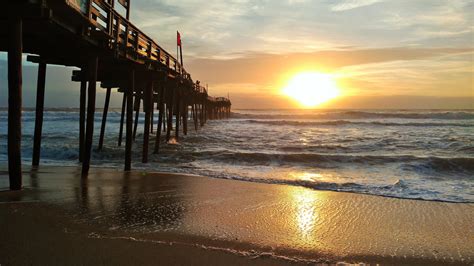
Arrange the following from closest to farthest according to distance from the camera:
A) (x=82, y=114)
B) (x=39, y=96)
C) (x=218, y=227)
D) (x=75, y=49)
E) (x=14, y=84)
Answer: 1. (x=218, y=227)
2. (x=14, y=84)
3. (x=75, y=49)
4. (x=39, y=96)
5. (x=82, y=114)

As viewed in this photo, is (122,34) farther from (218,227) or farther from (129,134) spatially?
(218,227)

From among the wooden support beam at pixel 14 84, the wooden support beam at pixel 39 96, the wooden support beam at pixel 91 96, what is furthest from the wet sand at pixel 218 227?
the wooden support beam at pixel 39 96

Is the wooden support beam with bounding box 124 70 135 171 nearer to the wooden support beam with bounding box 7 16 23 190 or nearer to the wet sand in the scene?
the wet sand

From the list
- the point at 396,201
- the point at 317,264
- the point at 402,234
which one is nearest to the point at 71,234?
the point at 317,264

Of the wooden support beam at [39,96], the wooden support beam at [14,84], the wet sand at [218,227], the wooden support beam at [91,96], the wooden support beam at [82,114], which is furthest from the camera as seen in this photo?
Result: the wooden support beam at [82,114]

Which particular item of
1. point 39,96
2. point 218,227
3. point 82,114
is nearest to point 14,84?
point 218,227

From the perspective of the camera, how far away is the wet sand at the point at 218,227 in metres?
4.19

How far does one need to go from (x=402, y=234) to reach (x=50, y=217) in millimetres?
4816

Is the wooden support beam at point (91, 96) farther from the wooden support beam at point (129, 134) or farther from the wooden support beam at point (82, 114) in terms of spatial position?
the wooden support beam at point (82, 114)

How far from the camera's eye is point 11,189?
22.1 ft

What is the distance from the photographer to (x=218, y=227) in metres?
5.35

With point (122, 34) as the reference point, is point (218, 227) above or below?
below

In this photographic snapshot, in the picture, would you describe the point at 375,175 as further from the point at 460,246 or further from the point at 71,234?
the point at 71,234

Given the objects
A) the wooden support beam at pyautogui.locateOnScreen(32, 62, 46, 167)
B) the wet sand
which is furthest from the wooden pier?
the wet sand
